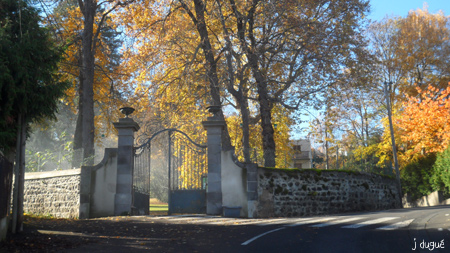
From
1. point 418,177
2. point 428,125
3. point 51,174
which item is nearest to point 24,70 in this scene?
point 51,174

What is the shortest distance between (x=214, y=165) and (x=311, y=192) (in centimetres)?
391

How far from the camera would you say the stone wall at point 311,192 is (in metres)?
14.6

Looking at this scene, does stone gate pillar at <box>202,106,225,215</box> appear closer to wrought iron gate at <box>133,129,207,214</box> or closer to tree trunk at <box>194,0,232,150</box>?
wrought iron gate at <box>133,129,207,214</box>

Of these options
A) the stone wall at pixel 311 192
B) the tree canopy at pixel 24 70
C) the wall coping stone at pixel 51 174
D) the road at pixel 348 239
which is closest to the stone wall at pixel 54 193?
the wall coping stone at pixel 51 174

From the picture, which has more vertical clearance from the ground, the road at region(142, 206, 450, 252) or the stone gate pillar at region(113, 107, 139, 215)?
the stone gate pillar at region(113, 107, 139, 215)

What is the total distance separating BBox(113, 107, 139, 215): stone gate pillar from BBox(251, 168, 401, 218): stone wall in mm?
4559

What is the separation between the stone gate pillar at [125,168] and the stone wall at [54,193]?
140 cm

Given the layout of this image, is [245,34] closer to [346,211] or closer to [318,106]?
[318,106]

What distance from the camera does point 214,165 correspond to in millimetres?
14727

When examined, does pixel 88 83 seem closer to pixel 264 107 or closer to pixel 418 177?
pixel 264 107

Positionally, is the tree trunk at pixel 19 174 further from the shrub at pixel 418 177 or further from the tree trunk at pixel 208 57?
the shrub at pixel 418 177

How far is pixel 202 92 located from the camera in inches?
777

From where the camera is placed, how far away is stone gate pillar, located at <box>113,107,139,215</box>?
14469 mm

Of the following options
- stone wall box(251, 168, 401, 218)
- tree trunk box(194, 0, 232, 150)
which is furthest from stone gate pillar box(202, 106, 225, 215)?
tree trunk box(194, 0, 232, 150)
